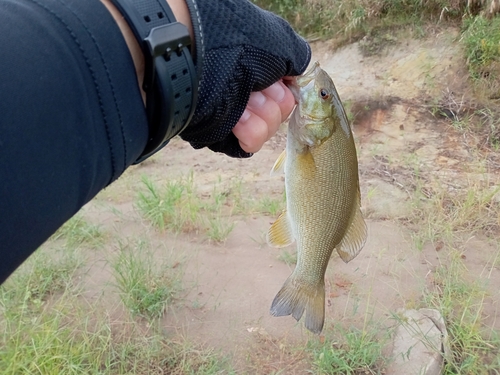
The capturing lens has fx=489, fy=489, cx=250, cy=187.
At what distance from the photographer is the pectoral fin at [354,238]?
1871mm

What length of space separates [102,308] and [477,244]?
2645 millimetres

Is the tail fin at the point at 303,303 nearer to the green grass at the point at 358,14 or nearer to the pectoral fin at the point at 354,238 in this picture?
the pectoral fin at the point at 354,238

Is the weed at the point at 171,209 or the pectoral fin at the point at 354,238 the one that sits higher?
the pectoral fin at the point at 354,238

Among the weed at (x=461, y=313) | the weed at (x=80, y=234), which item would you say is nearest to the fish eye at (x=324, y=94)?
the weed at (x=461, y=313)

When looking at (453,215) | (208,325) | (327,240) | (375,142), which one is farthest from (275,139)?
(327,240)

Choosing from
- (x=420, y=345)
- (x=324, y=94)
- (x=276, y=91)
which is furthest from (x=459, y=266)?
(x=276, y=91)

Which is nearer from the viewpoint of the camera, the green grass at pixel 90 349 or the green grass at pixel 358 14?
the green grass at pixel 90 349

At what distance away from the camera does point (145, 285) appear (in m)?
3.04

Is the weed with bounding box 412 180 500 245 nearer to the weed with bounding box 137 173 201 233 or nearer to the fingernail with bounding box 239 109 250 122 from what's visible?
the weed with bounding box 137 173 201 233

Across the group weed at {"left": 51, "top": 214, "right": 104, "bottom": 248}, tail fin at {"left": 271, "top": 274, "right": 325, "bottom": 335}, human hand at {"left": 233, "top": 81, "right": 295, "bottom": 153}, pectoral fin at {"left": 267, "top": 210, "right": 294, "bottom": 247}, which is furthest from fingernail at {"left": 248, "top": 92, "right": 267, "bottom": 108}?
weed at {"left": 51, "top": 214, "right": 104, "bottom": 248}

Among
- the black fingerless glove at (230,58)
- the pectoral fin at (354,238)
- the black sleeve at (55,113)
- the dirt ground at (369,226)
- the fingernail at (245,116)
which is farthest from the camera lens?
the dirt ground at (369,226)

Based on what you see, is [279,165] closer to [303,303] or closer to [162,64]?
[303,303]

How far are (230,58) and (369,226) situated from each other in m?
2.92

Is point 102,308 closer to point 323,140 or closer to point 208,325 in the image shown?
point 208,325
